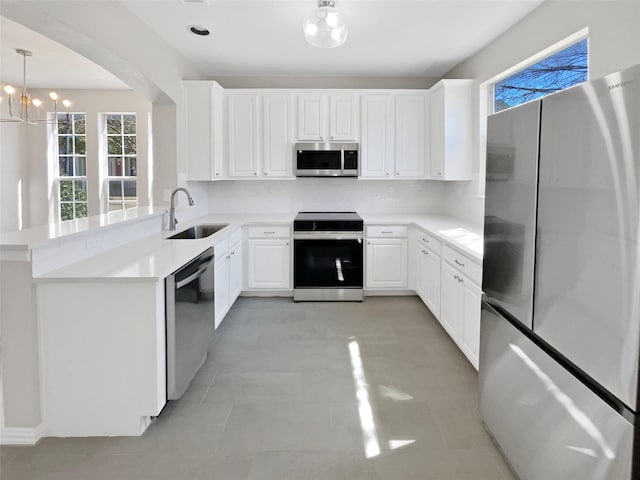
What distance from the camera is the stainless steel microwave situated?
4.93 metres

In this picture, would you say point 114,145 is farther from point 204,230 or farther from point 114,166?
point 204,230

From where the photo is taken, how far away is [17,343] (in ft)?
7.17

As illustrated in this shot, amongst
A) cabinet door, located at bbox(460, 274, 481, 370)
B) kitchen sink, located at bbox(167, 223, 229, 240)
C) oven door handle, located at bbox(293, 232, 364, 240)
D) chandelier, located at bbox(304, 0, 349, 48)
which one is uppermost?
chandelier, located at bbox(304, 0, 349, 48)

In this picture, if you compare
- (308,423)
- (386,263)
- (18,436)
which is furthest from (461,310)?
(18,436)

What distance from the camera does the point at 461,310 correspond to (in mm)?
3211

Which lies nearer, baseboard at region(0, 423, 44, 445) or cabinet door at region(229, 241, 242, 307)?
baseboard at region(0, 423, 44, 445)

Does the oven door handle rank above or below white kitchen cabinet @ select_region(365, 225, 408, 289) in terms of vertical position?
above

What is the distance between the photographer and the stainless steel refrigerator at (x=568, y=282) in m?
1.25

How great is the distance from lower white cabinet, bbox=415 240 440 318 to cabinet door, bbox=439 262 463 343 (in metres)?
0.17

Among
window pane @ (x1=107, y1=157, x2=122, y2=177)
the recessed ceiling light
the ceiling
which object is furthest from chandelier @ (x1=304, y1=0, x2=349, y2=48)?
window pane @ (x1=107, y1=157, x2=122, y2=177)

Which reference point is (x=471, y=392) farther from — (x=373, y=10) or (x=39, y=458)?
(x=373, y=10)

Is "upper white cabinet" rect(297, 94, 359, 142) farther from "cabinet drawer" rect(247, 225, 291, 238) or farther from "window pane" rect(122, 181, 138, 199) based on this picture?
"window pane" rect(122, 181, 138, 199)

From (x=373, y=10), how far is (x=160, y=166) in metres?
2.48

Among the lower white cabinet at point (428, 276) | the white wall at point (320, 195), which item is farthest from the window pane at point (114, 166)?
the lower white cabinet at point (428, 276)
